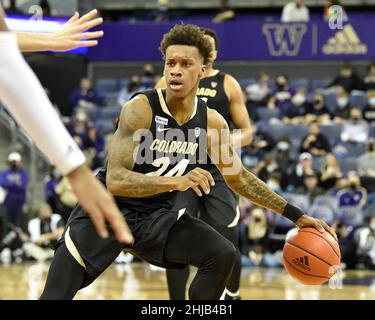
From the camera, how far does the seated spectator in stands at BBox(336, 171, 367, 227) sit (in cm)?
1265

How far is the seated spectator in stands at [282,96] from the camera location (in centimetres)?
1606

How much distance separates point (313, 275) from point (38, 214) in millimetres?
10510

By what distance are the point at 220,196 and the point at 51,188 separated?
27.4ft

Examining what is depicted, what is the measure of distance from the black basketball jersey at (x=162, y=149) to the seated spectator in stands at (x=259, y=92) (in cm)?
1142

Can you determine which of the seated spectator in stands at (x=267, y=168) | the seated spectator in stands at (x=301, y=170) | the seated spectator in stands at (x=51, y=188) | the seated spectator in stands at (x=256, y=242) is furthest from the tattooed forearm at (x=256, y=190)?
the seated spectator in stands at (x=51, y=188)

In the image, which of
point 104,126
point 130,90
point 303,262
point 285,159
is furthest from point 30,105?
point 130,90

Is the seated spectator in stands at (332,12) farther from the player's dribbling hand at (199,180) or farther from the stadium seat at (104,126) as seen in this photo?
the player's dribbling hand at (199,180)

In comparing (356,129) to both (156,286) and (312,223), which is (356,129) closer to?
(156,286)

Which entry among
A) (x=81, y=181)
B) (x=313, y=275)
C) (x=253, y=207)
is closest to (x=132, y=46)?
(x=253, y=207)

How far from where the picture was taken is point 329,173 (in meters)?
13.3

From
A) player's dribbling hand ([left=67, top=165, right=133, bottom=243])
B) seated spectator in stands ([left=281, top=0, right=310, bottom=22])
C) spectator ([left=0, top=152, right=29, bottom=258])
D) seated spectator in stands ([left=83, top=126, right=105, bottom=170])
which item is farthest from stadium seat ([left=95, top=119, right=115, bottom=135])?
player's dribbling hand ([left=67, top=165, right=133, bottom=243])

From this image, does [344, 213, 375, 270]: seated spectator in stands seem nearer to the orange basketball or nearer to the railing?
the railing
